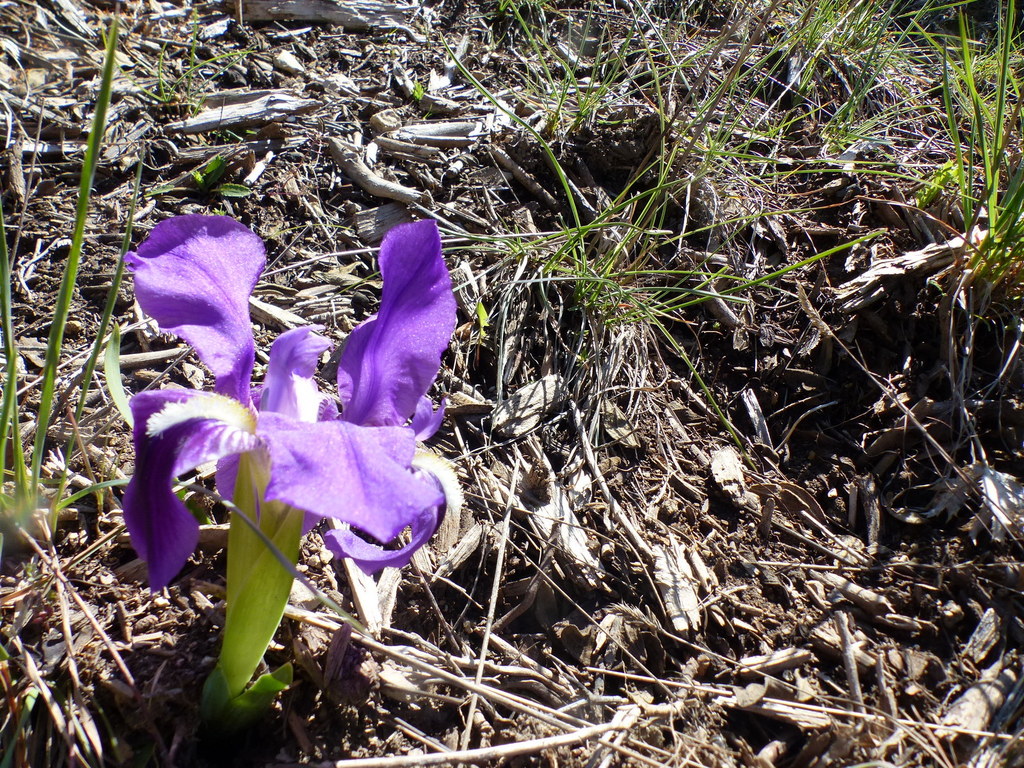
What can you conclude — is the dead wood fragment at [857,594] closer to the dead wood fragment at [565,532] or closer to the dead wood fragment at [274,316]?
the dead wood fragment at [565,532]

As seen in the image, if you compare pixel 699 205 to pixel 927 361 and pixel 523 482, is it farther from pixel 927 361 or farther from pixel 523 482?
pixel 523 482

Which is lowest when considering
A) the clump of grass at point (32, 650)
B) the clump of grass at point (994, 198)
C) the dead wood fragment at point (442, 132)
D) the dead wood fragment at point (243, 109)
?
the clump of grass at point (32, 650)

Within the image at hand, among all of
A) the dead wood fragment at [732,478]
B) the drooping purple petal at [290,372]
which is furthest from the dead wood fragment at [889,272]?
the drooping purple petal at [290,372]

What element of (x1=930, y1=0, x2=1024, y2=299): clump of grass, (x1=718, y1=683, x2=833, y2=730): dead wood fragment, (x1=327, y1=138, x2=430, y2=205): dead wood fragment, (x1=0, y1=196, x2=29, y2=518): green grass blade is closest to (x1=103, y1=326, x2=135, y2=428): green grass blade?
(x1=0, y1=196, x2=29, y2=518): green grass blade

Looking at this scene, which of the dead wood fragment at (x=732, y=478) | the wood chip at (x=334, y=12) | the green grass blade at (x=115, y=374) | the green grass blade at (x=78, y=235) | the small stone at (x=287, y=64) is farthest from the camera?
the wood chip at (x=334, y=12)

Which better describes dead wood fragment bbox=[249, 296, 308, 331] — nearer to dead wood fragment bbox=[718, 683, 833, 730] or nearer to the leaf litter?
the leaf litter

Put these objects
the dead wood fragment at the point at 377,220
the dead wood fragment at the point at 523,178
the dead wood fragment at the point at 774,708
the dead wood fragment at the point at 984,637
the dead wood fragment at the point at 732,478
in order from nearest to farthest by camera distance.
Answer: the dead wood fragment at the point at 774,708
the dead wood fragment at the point at 984,637
the dead wood fragment at the point at 732,478
the dead wood fragment at the point at 377,220
the dead wood fragment at the point at 523,178
